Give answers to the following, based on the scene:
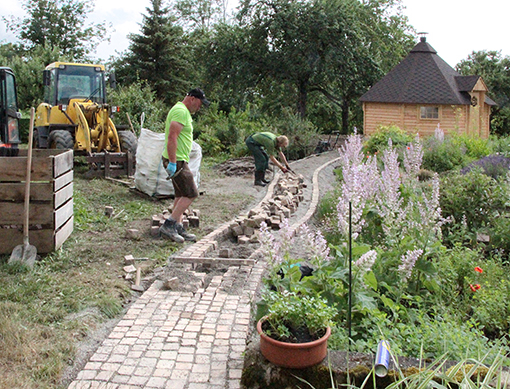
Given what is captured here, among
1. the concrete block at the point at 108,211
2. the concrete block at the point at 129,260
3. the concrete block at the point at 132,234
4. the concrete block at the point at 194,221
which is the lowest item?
the concrete block at the point at 129,260

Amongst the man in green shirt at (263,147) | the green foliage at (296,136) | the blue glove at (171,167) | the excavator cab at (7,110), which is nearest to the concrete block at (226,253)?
the blue glove at (171,167)

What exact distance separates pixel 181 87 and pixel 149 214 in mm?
30781

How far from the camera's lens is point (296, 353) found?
127 inches

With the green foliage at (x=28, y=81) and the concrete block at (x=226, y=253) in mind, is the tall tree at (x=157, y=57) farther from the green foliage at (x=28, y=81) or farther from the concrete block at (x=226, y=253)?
the concrete block at (x=226, y=253)

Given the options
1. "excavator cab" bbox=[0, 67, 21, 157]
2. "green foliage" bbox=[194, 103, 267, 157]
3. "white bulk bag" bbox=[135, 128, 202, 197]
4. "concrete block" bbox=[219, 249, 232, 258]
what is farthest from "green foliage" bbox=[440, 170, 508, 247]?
"green foliage" bbox=[194, 103, 267, 157]

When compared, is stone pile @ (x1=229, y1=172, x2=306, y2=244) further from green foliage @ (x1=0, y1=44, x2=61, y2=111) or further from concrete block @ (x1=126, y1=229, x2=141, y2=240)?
green foliage @ (x1=0, y1=44, x2=61, y2=111)

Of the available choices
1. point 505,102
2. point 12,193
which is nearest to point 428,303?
point 12,193

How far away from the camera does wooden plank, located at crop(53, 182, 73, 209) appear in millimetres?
6470

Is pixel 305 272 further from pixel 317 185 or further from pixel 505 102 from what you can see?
pixel 505 102

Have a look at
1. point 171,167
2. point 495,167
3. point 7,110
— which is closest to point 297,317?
point 171,167

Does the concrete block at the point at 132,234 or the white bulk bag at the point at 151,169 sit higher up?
the white bulk bag at the point at 151,169

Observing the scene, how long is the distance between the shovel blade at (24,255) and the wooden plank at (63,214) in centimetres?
46

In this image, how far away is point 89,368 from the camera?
3820 millimetres

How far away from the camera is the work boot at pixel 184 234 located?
25.0ft
